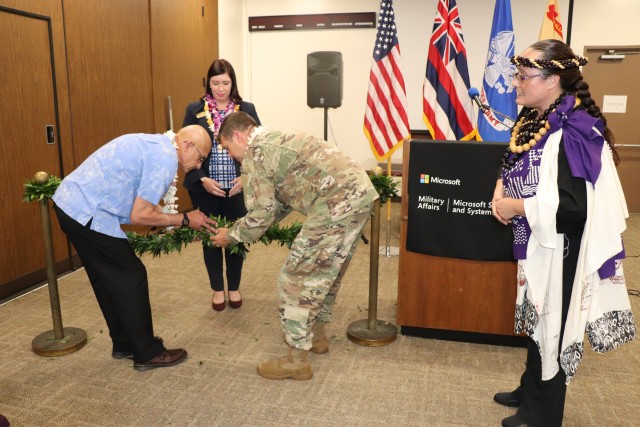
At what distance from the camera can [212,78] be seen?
3.48 metres

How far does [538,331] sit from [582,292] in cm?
24

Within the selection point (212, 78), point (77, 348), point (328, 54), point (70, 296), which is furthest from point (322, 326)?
point (328, 54)

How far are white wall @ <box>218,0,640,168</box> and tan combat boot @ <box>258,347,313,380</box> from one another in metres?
A: 5.62

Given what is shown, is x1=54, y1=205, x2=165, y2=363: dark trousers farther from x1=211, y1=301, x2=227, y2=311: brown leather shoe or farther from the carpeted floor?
x1=211, y1=301, x2=227, y2=311: brown leather shoe

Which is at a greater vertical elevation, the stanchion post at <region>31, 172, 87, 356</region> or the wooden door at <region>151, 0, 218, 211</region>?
the wooden door at <region>151, 0, 218, 211</region>

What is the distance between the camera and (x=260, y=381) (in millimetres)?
2791

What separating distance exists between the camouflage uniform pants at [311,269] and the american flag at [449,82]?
3.05 m

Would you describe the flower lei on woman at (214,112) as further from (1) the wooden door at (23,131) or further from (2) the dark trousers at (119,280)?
(1) the wooden door at (23,131)

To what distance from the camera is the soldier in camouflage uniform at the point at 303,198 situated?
252 centimetres

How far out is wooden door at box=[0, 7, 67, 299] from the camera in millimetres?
3932

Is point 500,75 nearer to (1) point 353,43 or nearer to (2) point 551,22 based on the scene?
(2) point 551,22

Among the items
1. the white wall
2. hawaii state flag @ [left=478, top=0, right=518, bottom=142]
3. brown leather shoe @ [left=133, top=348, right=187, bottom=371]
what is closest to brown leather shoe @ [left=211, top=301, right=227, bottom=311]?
brown leather shoe @ [left=133, top=348, right=187, bottom=371]

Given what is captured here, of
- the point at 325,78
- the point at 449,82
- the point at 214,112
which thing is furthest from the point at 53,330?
the point at 325,78

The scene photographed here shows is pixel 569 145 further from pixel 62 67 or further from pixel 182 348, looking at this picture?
pixel 62 67
